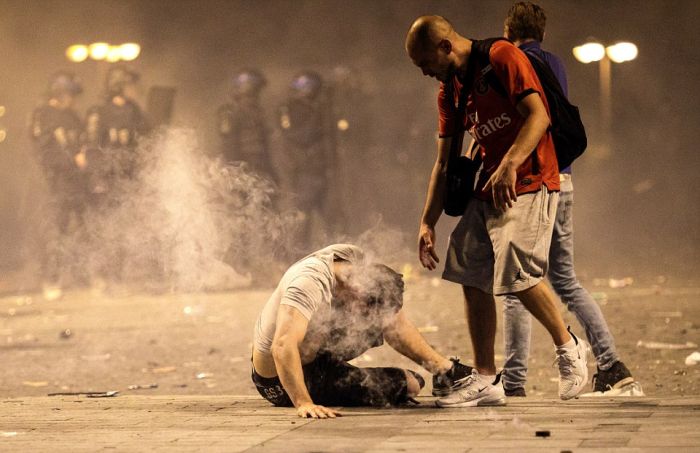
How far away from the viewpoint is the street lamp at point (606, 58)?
69.4ft

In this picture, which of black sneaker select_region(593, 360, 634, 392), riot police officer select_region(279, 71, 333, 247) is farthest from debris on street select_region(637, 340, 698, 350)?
riot police officer select_region(279, 71, 333, 247)

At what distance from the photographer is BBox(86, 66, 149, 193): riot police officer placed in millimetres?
15406

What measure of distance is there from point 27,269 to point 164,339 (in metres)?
10.0

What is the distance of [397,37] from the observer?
21.2 m

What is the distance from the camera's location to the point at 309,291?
4527mm

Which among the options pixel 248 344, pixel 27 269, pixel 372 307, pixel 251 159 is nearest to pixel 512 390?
pixel 372 307

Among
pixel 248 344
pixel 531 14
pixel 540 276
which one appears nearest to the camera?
pixel 540 276

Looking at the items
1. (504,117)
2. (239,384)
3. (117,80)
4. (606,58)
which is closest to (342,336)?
(504,117)

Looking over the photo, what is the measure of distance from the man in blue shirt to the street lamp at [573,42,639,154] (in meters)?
16.4

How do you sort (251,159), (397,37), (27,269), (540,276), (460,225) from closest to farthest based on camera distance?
(540,276), (460,225), (251,159), (27,269), (397,37)

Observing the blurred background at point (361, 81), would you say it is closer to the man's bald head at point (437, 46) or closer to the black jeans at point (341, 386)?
the black jeans at point (341, 386)

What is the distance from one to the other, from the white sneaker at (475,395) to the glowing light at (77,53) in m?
17.7

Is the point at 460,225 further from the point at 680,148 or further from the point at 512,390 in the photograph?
the point at 680,148

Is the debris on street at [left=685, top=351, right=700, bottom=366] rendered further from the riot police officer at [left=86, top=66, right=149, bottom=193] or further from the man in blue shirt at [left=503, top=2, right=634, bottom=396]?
the riot police officer at [left=86, top=66, right=149, bottom=193]
